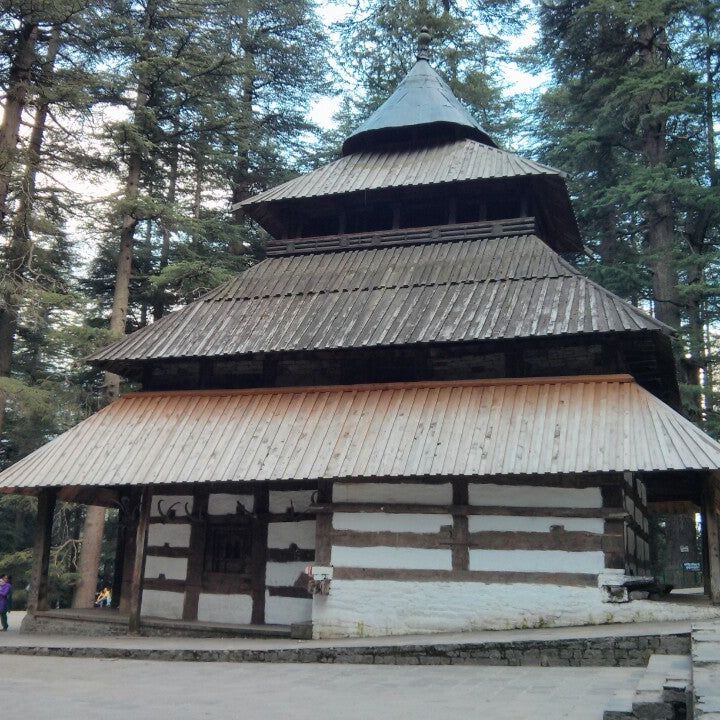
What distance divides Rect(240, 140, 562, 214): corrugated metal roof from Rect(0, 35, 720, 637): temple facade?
0.09 metres

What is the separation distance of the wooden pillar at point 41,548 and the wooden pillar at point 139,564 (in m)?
2.05

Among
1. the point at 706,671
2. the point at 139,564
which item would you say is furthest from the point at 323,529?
the point at 706,671

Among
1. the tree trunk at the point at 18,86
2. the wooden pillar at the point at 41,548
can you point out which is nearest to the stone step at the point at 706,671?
the wooden pillar at the point at 41,548

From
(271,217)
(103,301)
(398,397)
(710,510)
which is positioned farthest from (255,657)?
(103,301)

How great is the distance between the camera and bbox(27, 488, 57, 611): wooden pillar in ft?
48.9

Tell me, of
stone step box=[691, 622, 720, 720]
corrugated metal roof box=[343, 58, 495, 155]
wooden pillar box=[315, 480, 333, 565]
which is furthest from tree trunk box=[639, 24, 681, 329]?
stone step box=[691, 622, 720, 720]

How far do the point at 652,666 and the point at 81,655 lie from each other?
27.8 ft

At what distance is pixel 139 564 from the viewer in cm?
1388

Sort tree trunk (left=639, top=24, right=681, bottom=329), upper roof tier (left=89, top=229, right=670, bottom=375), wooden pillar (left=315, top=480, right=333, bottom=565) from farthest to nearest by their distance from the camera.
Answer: tree trunk (left=639, top=24, right=681, bottom=329) → upper roof tier (left=89, top=229, right=670, bottom=375) → wooden pillar (left=315, top=480, right=333, bottom=565)

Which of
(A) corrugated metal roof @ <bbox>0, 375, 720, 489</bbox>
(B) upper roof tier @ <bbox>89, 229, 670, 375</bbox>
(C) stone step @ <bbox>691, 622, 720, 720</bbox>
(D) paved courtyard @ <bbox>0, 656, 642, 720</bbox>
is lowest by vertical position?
(D) paved courtyard @ <bbox>0, 656, 642, 720</bbox>

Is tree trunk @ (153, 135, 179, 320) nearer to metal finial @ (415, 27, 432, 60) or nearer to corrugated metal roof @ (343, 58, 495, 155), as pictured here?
corrugated metal roof @ (343, 58, 495, 155)

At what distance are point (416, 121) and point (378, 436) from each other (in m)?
9.38

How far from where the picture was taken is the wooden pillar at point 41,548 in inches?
587

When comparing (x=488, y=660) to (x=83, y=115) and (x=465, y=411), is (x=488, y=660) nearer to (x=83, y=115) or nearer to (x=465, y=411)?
(x=465, y=411)
